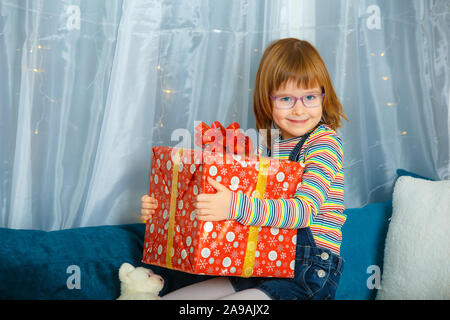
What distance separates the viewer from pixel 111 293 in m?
1.26

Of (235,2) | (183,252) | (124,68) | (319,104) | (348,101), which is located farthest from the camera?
(348,101)

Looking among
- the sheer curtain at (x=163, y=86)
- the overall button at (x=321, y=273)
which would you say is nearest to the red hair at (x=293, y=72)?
the sheer curtain at (x=163, y=86)

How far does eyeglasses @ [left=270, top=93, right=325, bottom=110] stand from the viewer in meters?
1.27

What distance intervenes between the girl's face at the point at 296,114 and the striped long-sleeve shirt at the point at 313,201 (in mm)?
34

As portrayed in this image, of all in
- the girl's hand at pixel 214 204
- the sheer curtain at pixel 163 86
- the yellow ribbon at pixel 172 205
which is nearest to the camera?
the girl's hand at pixel 214 204

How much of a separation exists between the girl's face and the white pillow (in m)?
0.36

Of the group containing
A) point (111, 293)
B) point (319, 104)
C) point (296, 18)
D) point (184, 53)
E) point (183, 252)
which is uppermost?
point (296, 18)

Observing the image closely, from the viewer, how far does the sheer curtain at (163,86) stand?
1.36 m

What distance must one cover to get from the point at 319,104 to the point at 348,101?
0.39 metres

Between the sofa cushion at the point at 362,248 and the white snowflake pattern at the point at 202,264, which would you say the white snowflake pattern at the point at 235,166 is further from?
the sofa cushion at the point at 362,248

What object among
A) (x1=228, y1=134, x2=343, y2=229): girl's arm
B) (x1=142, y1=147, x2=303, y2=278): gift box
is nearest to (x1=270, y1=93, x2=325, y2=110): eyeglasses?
(x1=228, y1=134, x2=343, y2=229): girl's arm

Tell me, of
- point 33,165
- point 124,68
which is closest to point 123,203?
point 33,165
